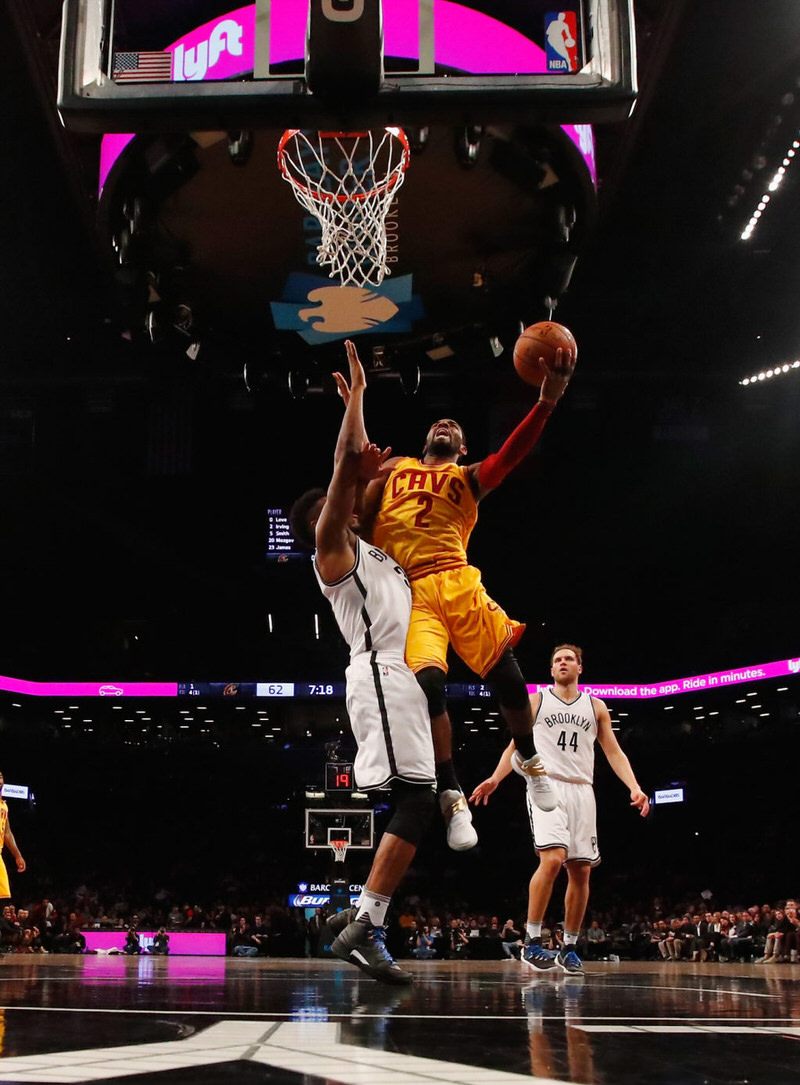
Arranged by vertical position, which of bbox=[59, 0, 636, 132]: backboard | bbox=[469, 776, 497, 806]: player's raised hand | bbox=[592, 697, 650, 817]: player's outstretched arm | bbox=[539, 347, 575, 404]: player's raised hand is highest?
bbox=[59, 0, 636, 132]: backboard

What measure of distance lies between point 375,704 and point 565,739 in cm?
271

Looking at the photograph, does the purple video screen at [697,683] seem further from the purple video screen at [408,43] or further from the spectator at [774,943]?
the purple video screen at [408,43]

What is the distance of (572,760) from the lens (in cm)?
612

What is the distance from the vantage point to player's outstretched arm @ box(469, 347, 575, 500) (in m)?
4.44

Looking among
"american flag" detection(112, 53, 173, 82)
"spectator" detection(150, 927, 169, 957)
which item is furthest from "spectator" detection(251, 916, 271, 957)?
"american flag" detection(112, 53, 173, 82)

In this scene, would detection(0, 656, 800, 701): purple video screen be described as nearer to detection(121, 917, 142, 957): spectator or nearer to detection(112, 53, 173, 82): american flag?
detection(121, 917, 142, 957): spectator

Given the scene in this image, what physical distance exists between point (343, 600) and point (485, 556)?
20047 mm

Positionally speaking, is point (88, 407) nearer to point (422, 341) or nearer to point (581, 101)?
point (422, 341)

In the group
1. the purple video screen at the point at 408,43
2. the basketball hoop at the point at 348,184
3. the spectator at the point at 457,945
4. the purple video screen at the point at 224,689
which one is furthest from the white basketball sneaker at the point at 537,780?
the purple video screen at the point at 224,689

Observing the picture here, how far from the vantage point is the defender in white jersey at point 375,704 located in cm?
367

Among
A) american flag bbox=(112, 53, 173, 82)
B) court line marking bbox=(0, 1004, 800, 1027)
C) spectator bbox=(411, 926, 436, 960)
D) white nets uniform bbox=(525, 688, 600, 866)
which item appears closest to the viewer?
court line marking bbox=(0, 1004, 800, 1027)

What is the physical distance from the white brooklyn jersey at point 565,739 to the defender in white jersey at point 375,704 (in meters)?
2.33

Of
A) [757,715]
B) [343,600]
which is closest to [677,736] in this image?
[757,715]

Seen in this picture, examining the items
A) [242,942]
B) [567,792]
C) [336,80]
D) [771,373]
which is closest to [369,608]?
[336,80]
